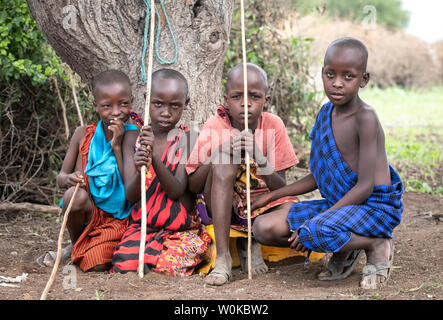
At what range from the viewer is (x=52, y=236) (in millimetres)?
3598

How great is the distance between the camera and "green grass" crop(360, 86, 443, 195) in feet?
16.3

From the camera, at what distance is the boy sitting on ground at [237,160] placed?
271 centimetres

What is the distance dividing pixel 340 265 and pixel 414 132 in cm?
474

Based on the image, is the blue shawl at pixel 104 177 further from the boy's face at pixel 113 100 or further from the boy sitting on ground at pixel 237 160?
the boy sitting on ground at pixel 237 160

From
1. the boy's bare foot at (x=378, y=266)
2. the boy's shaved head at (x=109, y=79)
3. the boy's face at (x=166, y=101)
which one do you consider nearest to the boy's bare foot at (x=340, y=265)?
the boy's bare foot at (x=378, y=266)

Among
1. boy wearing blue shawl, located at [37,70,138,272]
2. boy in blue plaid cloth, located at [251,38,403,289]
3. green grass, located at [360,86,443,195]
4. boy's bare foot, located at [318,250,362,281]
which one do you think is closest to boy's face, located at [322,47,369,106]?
boy in blue plaid cloth, located at [251,38,403,289]

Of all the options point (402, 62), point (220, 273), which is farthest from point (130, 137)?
point (402, 62)

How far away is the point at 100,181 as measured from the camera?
115 inches

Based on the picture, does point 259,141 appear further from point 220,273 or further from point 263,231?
point 220,273

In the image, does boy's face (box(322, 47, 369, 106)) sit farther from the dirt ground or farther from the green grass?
the green grass

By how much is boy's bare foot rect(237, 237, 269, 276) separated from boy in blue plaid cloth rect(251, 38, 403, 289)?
0.55 ft

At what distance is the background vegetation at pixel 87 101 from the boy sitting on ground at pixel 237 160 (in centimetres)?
155

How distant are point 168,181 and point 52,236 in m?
1.30

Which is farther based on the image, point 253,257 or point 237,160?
point 253,257
